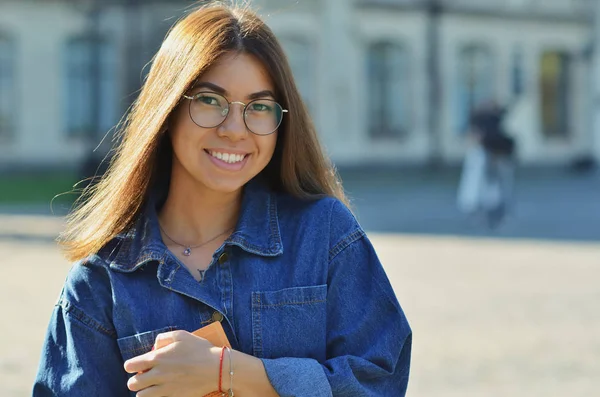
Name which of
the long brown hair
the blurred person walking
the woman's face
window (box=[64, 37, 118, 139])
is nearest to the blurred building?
window (box=[64, 37, 118, 139])

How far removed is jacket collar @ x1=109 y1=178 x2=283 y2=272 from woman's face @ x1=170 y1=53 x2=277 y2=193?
8 centimetres

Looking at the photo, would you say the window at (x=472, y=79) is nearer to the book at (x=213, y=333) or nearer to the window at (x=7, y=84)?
the window at (x=7, y=84)

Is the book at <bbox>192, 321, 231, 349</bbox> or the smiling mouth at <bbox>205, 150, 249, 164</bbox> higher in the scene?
the smiling mouth at <bbox>205, 150, 249, 164</bbox>

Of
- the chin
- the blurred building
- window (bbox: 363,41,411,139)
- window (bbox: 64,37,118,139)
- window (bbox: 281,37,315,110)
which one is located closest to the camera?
the chin

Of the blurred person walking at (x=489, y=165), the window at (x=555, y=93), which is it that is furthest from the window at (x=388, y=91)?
the blurred person walking at (x=489, y=165)

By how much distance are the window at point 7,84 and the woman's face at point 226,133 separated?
25328 mm

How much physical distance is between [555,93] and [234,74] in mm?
31743

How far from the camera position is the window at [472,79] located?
3038 cm

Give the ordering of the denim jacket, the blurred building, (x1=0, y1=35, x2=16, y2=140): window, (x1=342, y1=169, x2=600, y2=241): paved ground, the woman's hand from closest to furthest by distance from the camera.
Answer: the woman's hand < the denim jacket < (x1=342, y1=169, x2=600, y2=241): paved ground < the blurred building < (x1=0, y1=35, x2=16, y2=140): window

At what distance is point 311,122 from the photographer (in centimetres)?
241

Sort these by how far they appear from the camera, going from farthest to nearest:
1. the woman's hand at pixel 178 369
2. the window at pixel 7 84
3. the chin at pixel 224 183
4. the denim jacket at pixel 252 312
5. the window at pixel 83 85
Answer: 1. the window at pixel 83 85
2. the window at pixel 7 84
3. the chin at pixel 224 183
4. the denim jacket at pixel 252 312
5. the woman's hand at pixel 178 369

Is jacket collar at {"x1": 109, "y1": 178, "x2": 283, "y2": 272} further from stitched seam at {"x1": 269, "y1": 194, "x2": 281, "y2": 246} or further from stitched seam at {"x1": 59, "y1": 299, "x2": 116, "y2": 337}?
stitched seam at {"x1": 59, "y1": 299, "x2": 116, "y2": 337}

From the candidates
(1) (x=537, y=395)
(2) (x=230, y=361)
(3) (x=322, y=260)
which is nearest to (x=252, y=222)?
(3) (x=322, y=260)

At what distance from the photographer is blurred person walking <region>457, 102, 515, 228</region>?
14609mm
